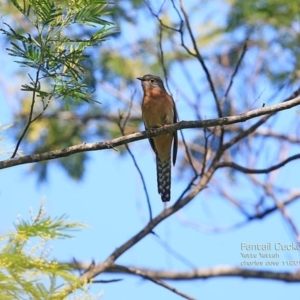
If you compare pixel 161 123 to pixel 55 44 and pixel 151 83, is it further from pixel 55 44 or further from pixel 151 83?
pixel 55 44

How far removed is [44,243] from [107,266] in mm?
2556

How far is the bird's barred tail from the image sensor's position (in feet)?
18.0

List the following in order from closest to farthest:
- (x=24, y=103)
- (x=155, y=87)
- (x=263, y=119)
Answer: (x=263, y=119)
(x=155, y=87)
(x=24, y=103)

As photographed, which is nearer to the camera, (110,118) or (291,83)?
(291,83)

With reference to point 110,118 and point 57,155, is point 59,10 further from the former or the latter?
point 110,118

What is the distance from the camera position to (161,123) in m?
5.48

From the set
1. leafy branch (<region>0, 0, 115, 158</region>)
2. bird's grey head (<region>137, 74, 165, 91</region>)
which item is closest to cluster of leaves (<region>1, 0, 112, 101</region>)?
leafy branch (<region>0, 0, 115, 158</region>)

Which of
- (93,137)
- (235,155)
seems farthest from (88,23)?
(93,137)

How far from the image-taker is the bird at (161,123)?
5.48 m

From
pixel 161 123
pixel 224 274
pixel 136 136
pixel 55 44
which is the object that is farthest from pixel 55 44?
pixel 224 274

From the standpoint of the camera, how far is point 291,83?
6.31 meters

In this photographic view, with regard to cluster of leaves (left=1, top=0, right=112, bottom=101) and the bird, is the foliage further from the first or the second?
the bird

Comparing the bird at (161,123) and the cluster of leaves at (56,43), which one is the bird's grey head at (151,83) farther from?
the cluster of leaves at (56,43)

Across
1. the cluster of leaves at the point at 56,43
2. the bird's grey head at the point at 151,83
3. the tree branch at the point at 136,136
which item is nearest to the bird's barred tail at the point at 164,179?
the bird's grey head at the point at 151,83
